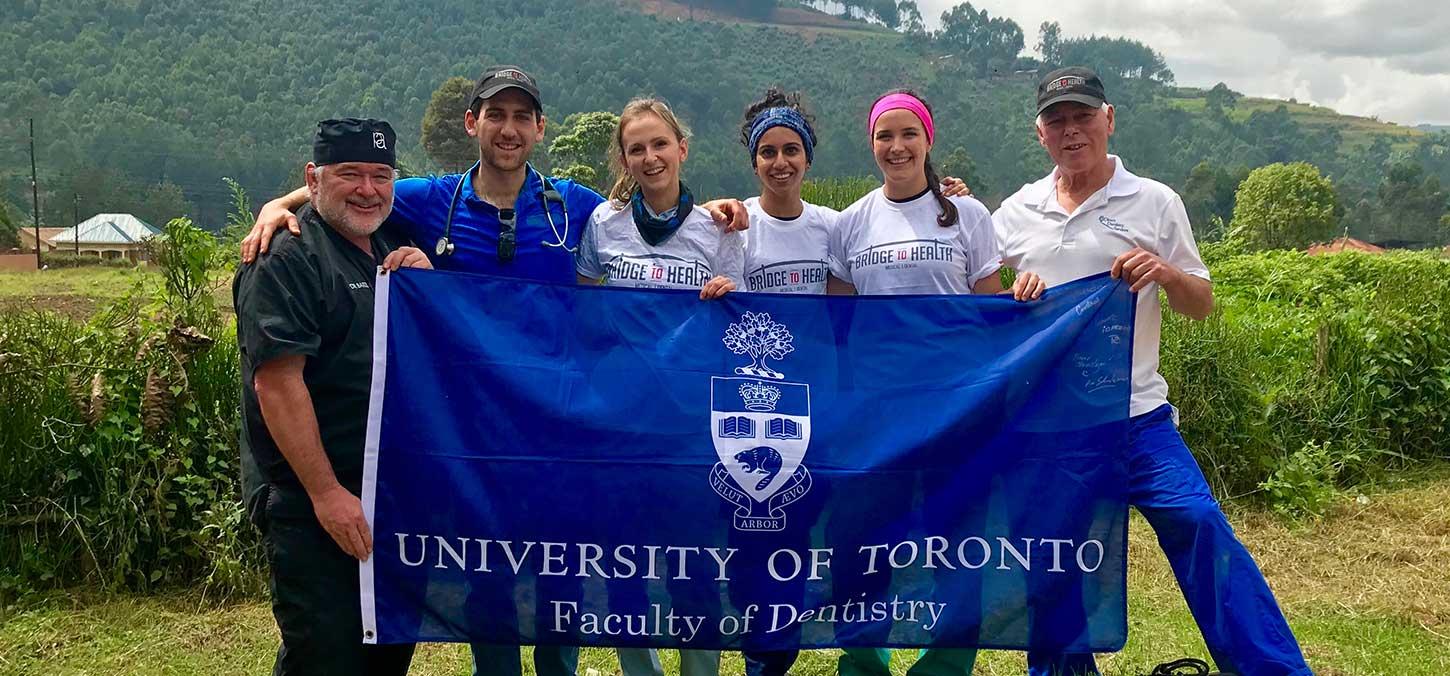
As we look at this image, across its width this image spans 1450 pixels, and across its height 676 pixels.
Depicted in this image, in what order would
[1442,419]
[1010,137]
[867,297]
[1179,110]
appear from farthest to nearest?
1. [1179,110]
2. [1010,137]
3. [1442,419]
4. [867,297]

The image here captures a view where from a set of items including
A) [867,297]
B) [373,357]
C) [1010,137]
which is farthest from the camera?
[1010,137]

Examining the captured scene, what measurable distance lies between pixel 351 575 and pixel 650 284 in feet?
4.35

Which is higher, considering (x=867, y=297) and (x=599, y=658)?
(x=867, y=297)

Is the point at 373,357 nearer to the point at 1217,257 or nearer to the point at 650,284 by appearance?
the point at 650,284

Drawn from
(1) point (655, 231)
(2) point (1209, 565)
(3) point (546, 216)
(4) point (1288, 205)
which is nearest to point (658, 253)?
(1) point (655, 231)

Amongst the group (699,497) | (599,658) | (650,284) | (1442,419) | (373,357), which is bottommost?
(599,658)

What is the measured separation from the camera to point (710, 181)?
293ft

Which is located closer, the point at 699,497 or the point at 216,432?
the point at 699,497

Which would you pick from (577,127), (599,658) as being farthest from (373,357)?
(577,127)

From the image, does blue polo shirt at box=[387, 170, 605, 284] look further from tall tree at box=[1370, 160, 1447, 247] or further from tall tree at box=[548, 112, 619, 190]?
tall tree at box=[1370, 160, 1447, 247]

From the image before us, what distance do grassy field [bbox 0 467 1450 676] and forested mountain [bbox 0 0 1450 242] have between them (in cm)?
5508

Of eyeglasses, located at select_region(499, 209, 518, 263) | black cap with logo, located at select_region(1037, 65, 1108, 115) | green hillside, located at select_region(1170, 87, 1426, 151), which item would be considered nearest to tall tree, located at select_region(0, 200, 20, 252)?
eyeglasses, located at select_region(499, 209, 518, 263)

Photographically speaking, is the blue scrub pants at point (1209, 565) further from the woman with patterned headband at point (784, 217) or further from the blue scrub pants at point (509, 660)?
the blue scrub pants at point (509, 660)

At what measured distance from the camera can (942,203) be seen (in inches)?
145
